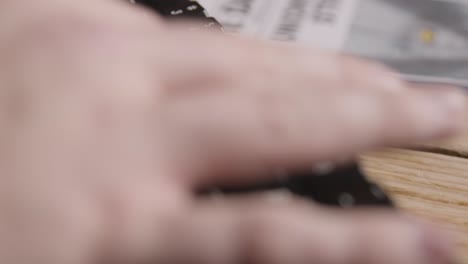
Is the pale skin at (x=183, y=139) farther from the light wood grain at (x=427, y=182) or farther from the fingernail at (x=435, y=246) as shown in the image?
the light wood grain at (x=427, y=182)

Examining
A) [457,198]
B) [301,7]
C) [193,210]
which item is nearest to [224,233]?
[193,210]

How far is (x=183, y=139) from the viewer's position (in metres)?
0.19

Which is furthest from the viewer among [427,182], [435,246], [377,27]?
[377,27]

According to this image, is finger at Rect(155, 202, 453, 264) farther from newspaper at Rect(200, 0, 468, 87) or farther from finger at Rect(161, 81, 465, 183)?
newspaper at Rect(200, 0, 468, 87)

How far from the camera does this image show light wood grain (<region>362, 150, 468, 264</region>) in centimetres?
33

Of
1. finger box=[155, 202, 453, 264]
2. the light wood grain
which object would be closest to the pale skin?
finger box=[155, 202, 453, 264]

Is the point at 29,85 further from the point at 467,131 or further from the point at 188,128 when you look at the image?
the point at 467,131

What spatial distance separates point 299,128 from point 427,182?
17 cm

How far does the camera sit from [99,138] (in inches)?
7.3

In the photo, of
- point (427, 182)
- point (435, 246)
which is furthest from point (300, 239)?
point (427, 182)

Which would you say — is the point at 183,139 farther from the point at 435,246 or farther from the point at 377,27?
the point at 377,27

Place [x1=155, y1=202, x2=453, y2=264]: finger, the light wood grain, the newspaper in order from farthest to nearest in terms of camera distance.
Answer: the newspaper, the light wood grain, [x1=155, y1=202, x2=453, y2=264]: finger

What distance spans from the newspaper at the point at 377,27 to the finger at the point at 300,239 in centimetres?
26

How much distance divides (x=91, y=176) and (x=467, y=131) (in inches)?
9.6
